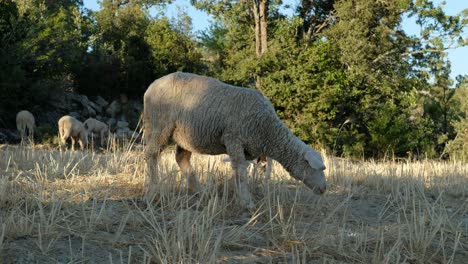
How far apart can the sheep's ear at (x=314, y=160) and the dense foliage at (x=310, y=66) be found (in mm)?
16533

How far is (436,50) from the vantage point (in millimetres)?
25625

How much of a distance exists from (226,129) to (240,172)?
19.7 inches

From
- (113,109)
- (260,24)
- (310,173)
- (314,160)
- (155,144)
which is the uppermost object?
(260,24)

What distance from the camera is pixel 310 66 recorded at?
24344 mm

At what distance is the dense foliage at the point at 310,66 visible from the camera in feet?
74.9

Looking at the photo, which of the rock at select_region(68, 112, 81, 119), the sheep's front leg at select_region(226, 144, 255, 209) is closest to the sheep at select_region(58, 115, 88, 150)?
the rock at select_region(68, 112, 81, 119)

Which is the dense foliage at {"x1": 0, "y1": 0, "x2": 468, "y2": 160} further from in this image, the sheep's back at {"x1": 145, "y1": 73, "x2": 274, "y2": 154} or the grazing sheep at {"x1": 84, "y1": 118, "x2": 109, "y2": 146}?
the sheep's back at {"x1": 145, "y1": 73, "x2": 274, "y2": 154}

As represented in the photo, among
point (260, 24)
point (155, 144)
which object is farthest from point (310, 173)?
point (260, 24)

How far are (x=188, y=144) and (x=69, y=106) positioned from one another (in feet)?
71.5

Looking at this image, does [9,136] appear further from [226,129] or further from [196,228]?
[196,228]

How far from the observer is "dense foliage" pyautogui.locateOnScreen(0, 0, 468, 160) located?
2284cm

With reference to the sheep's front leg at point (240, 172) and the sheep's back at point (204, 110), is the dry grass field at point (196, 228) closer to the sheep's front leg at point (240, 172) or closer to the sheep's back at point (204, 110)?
the sheep's front leg at point (240, 172)

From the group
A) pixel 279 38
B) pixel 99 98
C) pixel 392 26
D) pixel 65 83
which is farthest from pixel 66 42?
pixel 392 26

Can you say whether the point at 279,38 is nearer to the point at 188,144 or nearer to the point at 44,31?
the point at 44,31
